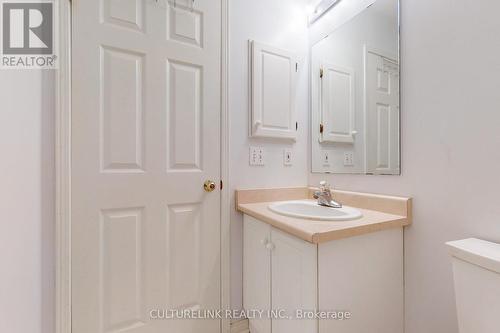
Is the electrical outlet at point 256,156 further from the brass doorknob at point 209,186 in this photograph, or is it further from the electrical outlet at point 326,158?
the electrical outlet at point 326,158

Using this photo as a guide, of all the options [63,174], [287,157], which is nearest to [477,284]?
[287,157]

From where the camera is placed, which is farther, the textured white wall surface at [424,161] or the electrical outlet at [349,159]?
the electrical outlet at [349,159]

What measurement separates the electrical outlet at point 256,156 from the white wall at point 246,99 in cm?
3

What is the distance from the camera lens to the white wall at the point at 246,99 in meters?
1.48

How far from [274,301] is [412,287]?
65 cm

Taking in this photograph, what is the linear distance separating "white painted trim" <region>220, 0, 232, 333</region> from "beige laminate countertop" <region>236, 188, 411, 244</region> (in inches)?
3.9

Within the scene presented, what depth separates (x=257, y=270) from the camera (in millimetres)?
1297

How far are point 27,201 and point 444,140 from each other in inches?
72.3

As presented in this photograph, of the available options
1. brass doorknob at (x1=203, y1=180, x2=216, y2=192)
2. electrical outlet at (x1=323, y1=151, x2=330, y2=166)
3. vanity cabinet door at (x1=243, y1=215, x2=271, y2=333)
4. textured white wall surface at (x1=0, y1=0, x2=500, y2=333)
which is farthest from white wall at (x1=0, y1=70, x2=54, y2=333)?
electrical outlet at (x1=323, y1=151, x2=330, y2=166)

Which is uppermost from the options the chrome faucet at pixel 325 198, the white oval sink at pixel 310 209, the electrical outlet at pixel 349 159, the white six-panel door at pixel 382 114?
the white six-panel door at pixel 382 114

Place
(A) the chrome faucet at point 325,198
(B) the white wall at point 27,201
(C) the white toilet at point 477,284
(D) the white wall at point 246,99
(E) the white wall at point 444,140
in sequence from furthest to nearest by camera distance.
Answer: (D) the white wall at point 246,99 → (A) the chrome faucet at point 325,198 → (B) the white wall at point 27,201 → (E) the white wall at point 444,140 → (C) the white toilet at point 477,284

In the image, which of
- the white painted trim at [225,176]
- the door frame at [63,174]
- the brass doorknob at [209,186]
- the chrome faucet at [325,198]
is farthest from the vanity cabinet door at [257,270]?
the door frame at [63,174]

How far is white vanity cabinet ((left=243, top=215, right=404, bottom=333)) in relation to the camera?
2.88ft

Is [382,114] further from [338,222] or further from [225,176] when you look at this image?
[225,176]
